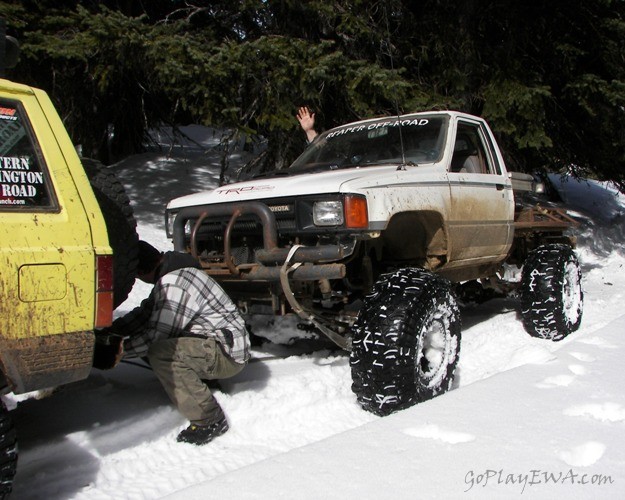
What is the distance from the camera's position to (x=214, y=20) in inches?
337

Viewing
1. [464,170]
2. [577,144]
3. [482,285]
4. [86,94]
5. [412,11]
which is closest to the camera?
[464,170]

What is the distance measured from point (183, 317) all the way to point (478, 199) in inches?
104

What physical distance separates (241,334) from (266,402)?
19.5 inches

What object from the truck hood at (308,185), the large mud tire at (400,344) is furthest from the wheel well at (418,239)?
the large mud tire at (400,344)

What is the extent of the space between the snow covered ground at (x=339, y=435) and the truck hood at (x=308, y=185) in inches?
52.0

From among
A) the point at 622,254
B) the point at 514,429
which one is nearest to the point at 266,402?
the point at 514,429

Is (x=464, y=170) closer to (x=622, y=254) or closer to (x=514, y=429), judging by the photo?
(x=514, y=429)

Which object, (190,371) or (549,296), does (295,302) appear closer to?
(190,371)

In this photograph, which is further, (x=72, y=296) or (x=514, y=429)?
(x=514, y=429)

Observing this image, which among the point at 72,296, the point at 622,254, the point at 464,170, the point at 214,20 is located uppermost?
the point at 214,20

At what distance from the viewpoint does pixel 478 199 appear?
15.4 feet

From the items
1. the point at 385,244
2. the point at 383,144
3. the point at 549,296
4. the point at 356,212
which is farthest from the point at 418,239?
the point at 549,296

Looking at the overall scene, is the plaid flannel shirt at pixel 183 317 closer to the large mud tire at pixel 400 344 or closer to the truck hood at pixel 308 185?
the truck hood at pixel 308 185

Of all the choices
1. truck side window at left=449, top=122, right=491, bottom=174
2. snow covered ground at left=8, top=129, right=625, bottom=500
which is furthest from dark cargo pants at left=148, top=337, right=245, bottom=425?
truck side window at left=449, top=122, right=491, bottom=174
